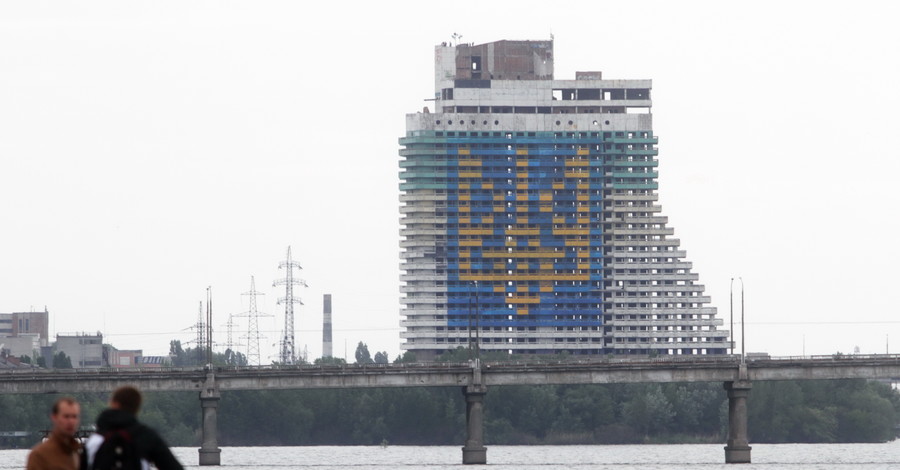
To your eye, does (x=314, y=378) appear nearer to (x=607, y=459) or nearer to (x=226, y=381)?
(x=226, y=381)

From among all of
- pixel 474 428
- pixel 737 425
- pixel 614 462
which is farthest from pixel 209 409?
pixel 737 425

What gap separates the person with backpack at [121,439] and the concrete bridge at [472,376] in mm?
125091

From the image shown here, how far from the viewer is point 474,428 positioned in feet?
486

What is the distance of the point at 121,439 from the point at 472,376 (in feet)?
427

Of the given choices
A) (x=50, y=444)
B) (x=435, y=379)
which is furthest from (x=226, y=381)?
(x=50, y=444)

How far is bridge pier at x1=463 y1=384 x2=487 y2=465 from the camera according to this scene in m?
145

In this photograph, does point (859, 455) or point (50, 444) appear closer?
point (50, 444)

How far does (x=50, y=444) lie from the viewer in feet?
70.3

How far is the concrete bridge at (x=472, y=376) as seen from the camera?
14575 centimetres

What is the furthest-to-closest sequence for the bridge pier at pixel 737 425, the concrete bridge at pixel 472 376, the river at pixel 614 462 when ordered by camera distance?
1. the concrete bridge at pixel 472 376
2. the bridge pier at pixel 737 425
3. the river at pixel 614 462

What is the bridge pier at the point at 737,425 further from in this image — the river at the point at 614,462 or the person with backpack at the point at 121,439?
the person with backpack at the point at 121,439

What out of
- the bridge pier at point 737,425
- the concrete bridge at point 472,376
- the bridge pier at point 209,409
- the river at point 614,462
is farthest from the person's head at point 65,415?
the bridge pier at point 737,425

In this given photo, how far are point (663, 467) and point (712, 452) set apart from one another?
5540 cm

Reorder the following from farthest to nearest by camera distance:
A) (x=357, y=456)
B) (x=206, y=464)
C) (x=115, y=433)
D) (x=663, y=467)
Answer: (x=357, y=456), (x=206, y=464), (x=663, y=467), (x=115, y=433)
